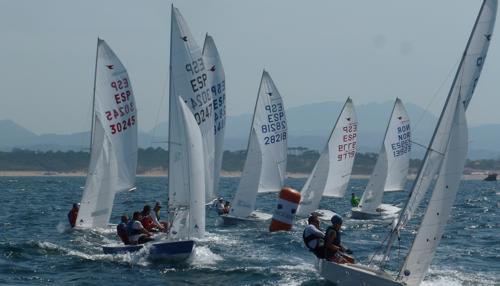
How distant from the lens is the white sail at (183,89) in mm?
21406

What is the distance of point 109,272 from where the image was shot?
18.4 meters

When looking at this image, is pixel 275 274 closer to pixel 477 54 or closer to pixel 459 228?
pixel 477 54

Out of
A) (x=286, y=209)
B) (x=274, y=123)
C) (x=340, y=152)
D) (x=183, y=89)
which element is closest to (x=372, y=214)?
(x=340, y=152)

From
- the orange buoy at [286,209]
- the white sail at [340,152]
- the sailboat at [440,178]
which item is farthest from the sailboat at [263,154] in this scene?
the sailboat at [440,178]

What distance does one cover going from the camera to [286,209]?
21.6 meters

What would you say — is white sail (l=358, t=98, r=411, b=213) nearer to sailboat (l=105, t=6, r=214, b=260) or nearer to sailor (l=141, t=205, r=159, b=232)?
sailboat (l=105, t=6, r=214, b=260)

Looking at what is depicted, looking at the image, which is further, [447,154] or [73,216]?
[73,216]

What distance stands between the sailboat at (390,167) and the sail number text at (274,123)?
478cm

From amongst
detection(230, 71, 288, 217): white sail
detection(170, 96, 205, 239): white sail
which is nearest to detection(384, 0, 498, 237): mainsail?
detection(170, 96, 205, 239): white sail

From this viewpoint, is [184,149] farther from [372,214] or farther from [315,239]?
[372,214]

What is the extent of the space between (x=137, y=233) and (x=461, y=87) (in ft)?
25.8

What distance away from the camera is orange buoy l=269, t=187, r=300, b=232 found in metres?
21.0

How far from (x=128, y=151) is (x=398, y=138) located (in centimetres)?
1428

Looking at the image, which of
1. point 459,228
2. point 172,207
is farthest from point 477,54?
point 459,228
